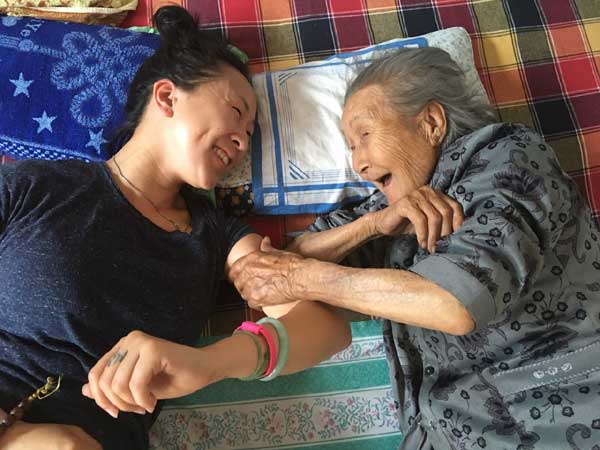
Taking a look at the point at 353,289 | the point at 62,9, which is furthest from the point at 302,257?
the point at 62,9

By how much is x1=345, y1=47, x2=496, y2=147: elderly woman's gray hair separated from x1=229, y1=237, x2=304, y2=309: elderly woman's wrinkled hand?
0.47m

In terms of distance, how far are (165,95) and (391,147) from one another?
1.98 feet

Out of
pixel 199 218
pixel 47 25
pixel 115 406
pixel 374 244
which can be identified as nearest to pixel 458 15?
pixel 374 244

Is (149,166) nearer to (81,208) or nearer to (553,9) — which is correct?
(81,208)

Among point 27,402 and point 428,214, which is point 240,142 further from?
point 27,402

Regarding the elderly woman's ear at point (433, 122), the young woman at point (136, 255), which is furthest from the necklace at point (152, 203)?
the elderly woman's ear at point (433, 122)

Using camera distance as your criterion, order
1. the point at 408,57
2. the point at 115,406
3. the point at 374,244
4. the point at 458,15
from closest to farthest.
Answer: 1. the point at 115,406
2. the point at 408,57
3. the point at 374,244
4. the point at 458,15

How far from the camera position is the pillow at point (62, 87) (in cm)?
162

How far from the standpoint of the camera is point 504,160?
124 centimetres

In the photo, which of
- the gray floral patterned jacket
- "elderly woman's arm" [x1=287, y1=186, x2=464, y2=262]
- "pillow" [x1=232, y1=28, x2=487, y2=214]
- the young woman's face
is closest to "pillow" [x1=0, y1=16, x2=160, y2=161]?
the young woman's face

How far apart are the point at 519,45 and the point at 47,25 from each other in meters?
1.53

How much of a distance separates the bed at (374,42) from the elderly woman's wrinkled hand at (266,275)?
0.62 ft

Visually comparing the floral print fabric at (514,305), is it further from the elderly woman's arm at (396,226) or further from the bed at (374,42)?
the bed at (374,42)

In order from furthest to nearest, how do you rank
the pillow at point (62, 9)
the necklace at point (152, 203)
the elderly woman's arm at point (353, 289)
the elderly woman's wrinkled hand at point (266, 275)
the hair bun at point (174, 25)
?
the pillow at point (62, 9) → the hair bun at point (174, 25) → the necklace at point (152, 203) → the elderly woman's wrinkled hand at point (266, 275) → the elderly woman's arm at point (353, 289)
